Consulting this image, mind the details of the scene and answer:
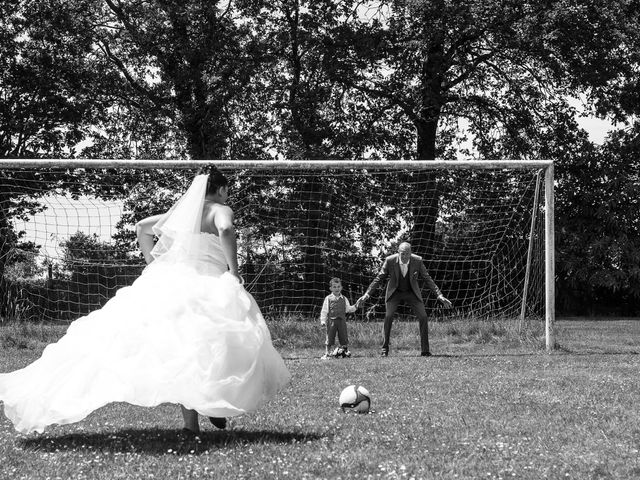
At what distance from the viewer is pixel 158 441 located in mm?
6949

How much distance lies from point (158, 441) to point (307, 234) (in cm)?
1443

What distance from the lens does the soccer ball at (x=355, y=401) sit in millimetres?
A: 8383


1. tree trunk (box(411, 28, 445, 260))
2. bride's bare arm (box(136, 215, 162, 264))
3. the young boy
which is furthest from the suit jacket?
tree trunk (box(411, 28, 445, 260))

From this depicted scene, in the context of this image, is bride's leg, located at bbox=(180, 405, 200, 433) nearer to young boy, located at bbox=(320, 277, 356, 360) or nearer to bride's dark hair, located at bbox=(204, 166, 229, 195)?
bride's dark hair, located at bbox=(204, 166, 229, 195)

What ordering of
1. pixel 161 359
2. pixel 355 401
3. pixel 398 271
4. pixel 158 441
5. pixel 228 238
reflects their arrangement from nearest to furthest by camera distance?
1. pixel 161 359
2. pixel 158 441
3. pixel 228 238
4. pixel 355 401
5. pixel 398 271

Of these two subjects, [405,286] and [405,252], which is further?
[405,286]

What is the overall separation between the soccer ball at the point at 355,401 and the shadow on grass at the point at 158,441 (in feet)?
4.05

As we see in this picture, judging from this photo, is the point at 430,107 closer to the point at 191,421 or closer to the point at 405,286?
the point at 405,286

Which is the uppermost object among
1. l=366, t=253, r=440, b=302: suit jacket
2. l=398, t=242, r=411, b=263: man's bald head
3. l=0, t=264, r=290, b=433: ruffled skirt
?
l=398, t=242, r=411, b=263: man's bald head

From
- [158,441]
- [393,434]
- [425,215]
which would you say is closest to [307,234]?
[425,215]

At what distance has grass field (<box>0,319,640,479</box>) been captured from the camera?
5930 mm

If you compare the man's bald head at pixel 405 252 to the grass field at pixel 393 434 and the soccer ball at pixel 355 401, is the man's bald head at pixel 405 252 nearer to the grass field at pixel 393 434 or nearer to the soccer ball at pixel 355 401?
the grass field at pixel 393 434

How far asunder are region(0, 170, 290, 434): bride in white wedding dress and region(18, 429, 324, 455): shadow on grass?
0.21 metres

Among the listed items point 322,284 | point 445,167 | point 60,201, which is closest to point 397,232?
point 322,284
